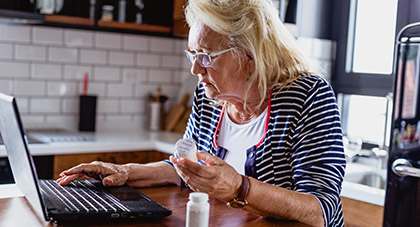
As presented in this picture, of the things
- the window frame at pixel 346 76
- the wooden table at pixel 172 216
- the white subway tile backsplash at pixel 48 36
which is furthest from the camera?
the white subway tile backsplash at pixel 48 36

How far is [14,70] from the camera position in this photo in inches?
134

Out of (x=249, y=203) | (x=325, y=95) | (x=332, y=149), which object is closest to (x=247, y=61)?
(x=325, y=95)

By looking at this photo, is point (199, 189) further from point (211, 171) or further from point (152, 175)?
point (152, 175)

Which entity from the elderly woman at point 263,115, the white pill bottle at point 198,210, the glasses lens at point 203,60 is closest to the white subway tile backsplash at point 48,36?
the elderly woman at point 263,115

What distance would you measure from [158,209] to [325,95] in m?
0.64

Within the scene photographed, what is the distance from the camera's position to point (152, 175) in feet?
5.79

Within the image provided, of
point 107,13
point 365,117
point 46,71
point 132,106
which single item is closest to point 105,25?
point 107,13

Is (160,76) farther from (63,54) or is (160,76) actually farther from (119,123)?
(63,54)

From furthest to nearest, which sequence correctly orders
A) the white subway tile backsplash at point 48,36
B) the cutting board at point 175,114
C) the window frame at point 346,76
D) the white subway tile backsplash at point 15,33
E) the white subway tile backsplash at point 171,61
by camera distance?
1. the white subway tile backsplash at point 171,61
2. the cutting board at point 175,114
3. the white subway tile backsplash at point 48,36
4. the white subway tile backsplash at point 15,33
5. the window frame at point 346,76

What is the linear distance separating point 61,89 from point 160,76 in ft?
2.50

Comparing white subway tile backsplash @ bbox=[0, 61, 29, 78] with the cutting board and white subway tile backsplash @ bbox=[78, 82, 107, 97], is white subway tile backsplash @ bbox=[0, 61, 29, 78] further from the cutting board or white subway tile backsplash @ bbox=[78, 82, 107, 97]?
the cutting board

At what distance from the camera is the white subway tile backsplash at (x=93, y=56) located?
3.64 m

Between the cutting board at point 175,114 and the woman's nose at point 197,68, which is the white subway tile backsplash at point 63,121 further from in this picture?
the woman's nose at point 197,68

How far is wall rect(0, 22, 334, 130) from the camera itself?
341 centimetres
